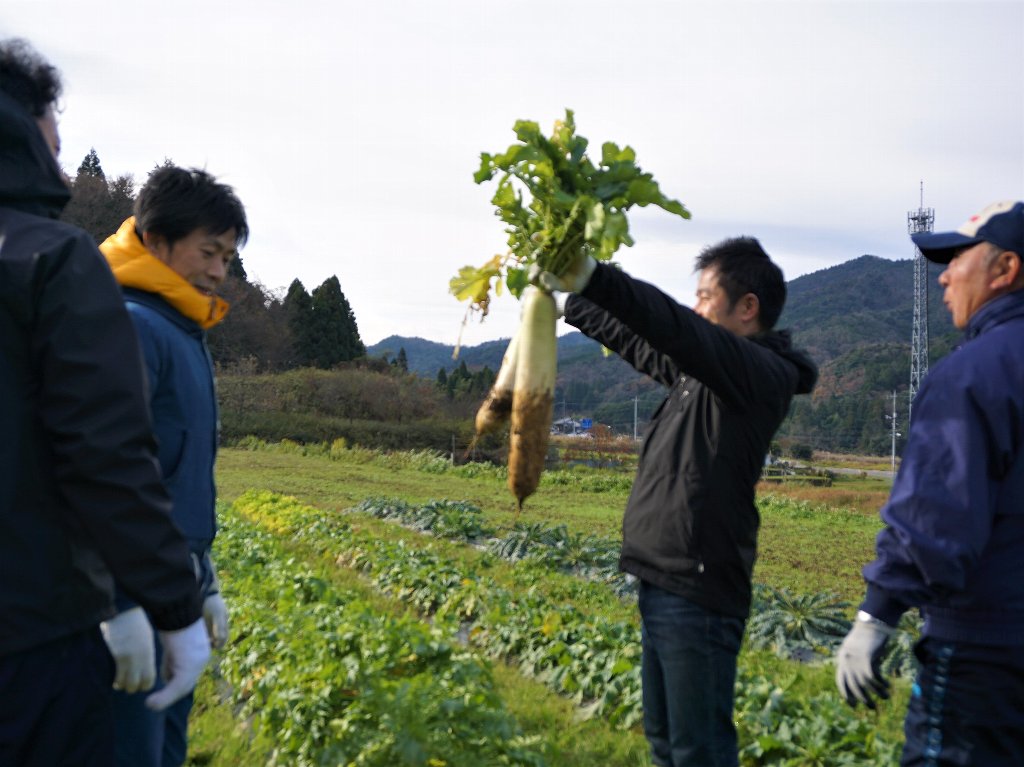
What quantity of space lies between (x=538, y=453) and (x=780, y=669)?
12.7 ft

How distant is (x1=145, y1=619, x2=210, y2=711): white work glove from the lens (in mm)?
1908

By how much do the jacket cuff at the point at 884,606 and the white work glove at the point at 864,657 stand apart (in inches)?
0.6

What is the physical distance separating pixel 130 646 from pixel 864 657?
186 cm

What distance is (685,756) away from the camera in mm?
2531

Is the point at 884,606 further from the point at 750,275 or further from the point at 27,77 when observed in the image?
the point at 27,77

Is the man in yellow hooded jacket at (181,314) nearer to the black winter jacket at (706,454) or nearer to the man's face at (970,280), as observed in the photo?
the black winter jacket at (706,454)

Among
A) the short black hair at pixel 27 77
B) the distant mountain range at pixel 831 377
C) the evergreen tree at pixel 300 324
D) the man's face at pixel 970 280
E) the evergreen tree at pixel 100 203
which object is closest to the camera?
the short black hair at pixel 27 77

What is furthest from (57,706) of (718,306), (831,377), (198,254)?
(831,377)

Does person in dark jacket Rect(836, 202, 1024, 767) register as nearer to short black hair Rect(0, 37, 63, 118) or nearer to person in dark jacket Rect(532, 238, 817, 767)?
person in dark jacket Rect(532, 238, 817, 767)

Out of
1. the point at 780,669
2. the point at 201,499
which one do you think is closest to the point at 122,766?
the point at 201,499

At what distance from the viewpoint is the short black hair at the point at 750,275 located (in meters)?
2.82

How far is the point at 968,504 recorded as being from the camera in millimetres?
2008

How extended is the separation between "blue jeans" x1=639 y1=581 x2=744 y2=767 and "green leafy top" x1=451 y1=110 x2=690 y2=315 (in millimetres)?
1179

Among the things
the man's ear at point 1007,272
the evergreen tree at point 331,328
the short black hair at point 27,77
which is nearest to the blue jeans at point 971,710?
the man's ear at point 1007,272
